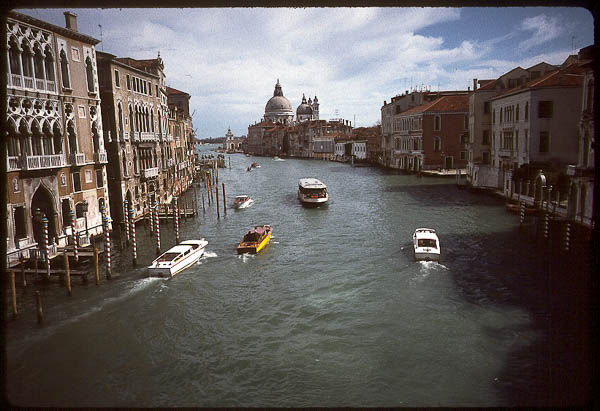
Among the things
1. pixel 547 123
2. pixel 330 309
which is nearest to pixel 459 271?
pixel 330 309

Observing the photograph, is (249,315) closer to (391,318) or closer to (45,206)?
(391,318)

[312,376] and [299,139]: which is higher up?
[299,139]

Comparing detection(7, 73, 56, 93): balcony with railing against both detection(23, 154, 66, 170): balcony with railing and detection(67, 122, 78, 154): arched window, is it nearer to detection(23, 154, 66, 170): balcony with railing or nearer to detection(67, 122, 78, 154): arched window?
detection(67, 122, 78, 154): arched window

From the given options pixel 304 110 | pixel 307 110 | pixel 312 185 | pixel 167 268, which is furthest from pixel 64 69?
pixel 307 110

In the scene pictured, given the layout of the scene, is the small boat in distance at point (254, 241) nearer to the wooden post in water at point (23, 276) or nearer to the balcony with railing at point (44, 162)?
the wooden post in water at point (23, 276)

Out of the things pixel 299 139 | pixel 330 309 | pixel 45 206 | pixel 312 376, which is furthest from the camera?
pixel 299 139

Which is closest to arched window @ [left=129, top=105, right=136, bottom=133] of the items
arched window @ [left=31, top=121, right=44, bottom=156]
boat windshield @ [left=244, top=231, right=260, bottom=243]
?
arched window @ [left=31, top=121, right=44, bottom=156]

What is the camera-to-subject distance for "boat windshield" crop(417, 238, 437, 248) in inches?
728

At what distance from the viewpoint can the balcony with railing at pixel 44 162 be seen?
16653 millimetres

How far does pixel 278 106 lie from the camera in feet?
569

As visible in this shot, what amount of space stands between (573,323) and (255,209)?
25257mm

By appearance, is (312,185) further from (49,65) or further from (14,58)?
(14,58)

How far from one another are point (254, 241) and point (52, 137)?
10254mm

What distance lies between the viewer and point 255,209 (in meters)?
34.2
